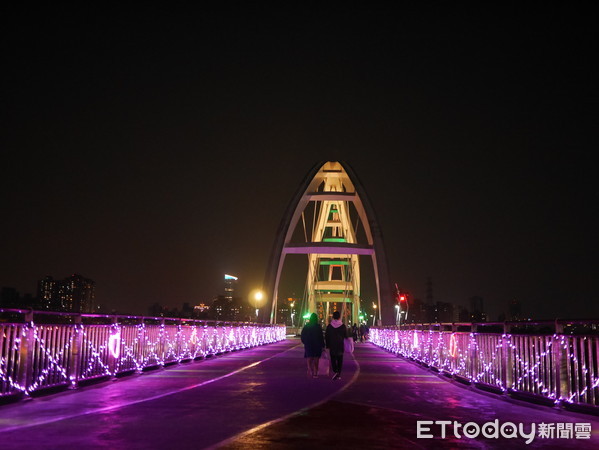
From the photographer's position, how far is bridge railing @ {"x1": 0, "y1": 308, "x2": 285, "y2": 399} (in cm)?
1070

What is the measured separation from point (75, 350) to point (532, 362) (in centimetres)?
816

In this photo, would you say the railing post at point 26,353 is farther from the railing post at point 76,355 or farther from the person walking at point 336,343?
the person walking at point 336,343

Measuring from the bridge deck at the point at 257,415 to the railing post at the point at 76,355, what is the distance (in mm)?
311

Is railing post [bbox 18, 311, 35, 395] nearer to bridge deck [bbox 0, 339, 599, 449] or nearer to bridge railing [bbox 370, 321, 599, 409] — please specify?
bridge deck [bbox 0, 339, 599, 449]

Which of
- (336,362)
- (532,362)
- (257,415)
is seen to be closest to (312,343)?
(336,362)

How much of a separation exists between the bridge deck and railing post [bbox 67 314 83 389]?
12.3 inches

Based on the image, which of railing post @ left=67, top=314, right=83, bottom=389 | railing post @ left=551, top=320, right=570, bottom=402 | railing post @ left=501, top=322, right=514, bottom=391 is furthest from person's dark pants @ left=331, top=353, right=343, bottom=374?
railing post @ left=551, top=320, right=570, bottom=402

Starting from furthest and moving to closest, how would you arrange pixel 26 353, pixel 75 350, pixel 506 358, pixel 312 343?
pixel 312 343, pixel 75 350, pixel 506 358, pixel 26 353

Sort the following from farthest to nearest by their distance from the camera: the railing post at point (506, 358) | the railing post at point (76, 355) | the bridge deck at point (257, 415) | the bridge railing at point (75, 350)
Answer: the railing post at point (76, 355) < the railing post at point (506, 358) < the bridge railing at point (75, 350) < the bridge deck at point (257, 415)

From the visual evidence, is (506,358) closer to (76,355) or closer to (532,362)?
(532,362)

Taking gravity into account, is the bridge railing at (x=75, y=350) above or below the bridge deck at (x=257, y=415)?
above

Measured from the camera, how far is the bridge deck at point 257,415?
23.9 feet

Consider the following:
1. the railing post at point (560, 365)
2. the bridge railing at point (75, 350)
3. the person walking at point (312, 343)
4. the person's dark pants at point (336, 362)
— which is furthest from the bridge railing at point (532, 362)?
the bridge railing at point (75, 350)

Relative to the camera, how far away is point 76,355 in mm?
12797
